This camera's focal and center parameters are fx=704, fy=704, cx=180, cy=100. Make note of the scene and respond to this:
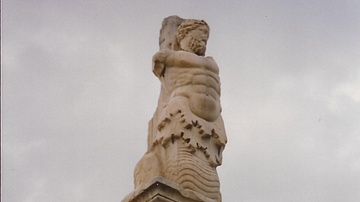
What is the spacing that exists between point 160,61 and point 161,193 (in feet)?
8.33

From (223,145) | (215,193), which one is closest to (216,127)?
(223,145)

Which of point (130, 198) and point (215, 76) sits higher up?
point (215, 76)

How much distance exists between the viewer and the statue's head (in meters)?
10.2

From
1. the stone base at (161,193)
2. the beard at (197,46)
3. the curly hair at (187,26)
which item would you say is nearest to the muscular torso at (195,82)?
the beard at (197,46)

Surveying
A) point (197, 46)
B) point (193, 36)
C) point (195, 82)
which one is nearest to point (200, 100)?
point (195, 82)

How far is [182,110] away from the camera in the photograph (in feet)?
30.2

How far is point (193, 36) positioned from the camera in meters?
10.3

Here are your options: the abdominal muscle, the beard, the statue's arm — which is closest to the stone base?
the abdominal muscle

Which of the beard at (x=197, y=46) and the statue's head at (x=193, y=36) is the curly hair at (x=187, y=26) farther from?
the beard at (x=197, y=46)

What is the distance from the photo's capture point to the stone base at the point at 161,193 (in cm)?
786

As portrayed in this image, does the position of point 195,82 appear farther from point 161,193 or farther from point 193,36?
point 161,193

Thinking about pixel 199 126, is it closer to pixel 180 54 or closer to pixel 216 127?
pixel 216 127

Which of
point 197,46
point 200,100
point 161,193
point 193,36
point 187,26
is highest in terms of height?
point 187,26

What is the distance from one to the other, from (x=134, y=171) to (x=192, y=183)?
0.97 m
